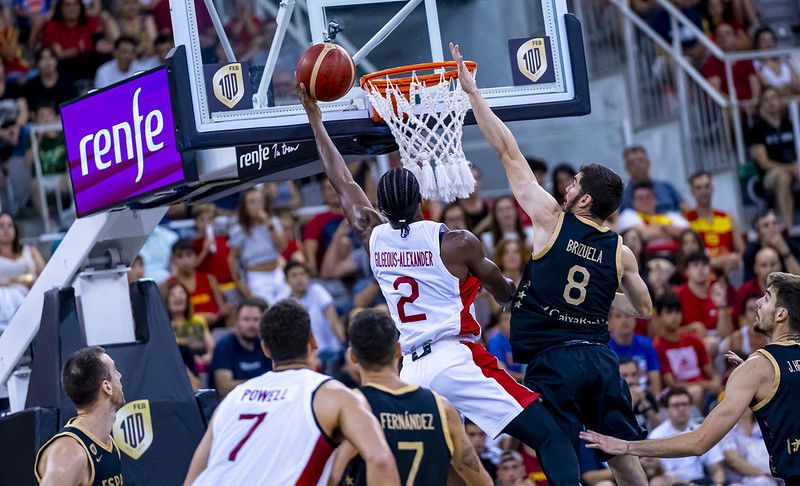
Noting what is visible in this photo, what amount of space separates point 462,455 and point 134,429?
108 inches

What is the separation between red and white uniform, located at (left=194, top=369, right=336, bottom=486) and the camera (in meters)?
6.12

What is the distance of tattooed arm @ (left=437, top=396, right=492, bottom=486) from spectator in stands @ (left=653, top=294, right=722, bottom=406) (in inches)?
220

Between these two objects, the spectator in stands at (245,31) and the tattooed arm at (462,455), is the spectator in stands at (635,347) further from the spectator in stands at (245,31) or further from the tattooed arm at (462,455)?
the tattooed arm at (462,455)

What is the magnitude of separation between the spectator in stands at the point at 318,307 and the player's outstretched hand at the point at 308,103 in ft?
16.5

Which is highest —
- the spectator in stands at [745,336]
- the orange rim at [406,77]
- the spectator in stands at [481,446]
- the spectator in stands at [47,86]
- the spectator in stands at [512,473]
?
the spectator in stands at [47,86]

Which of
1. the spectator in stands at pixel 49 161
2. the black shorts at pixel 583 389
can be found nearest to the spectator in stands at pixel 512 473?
the black shorts at pixel 583 389

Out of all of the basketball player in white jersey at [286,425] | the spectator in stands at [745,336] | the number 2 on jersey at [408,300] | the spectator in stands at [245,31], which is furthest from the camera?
the spectator in stands at [745,336]

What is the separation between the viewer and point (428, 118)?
7.96m

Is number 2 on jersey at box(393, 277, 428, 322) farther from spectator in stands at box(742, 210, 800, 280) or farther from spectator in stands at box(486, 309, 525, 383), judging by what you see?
spectator in stands at box(742, 210, 800, 280)

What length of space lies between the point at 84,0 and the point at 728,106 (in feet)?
24.9

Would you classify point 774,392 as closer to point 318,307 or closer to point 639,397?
point 639,397

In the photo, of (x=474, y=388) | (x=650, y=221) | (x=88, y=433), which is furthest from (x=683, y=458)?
(x=88, y=433)

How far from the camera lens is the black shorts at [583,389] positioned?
741cm

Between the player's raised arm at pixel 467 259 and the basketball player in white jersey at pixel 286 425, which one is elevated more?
the player's raised arm at pixel 467 259
